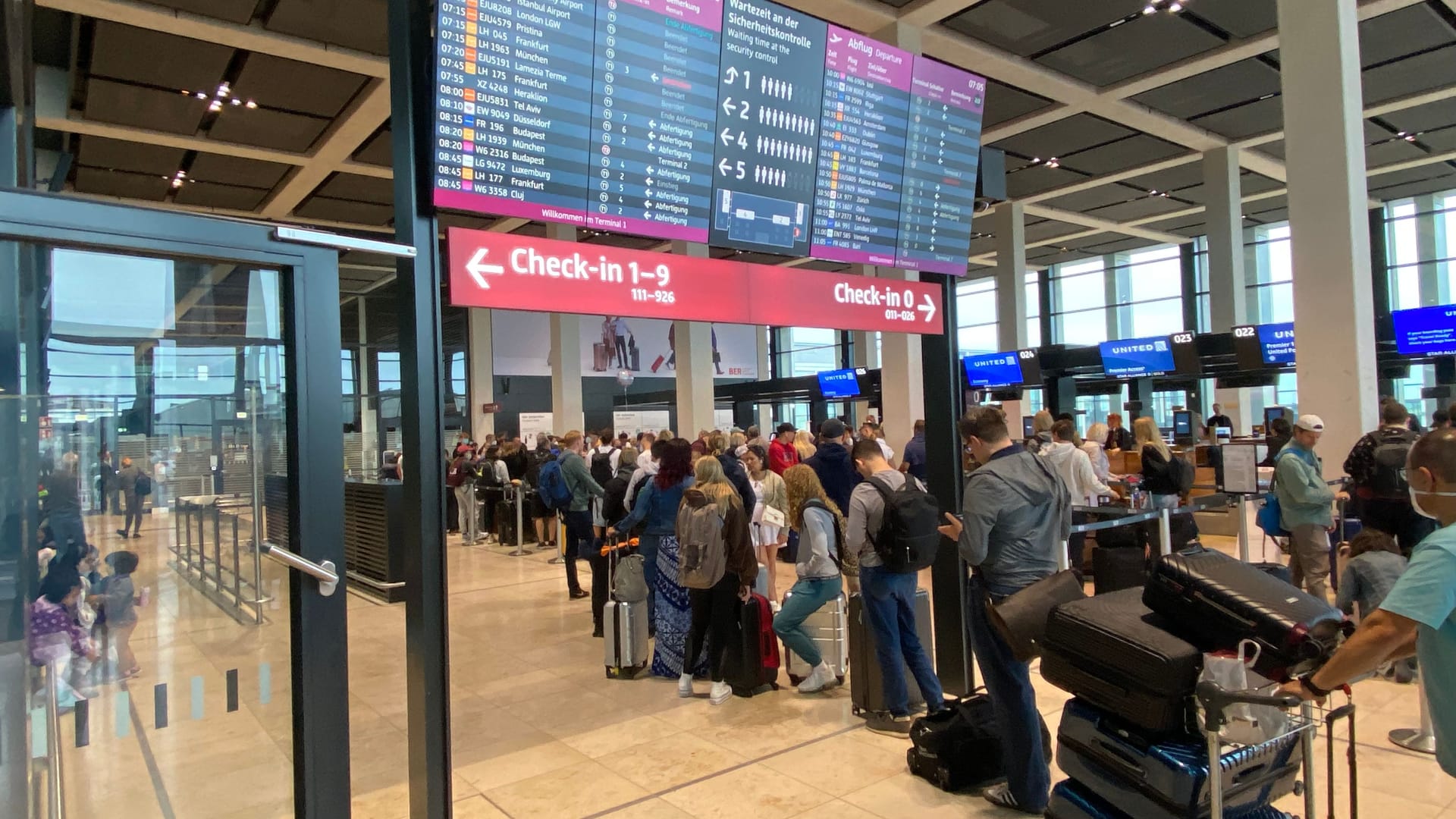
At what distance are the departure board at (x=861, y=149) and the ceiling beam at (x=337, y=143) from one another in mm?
7497

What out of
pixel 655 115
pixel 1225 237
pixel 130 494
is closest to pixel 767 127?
pixel 655 115

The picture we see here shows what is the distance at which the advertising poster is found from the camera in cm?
2128

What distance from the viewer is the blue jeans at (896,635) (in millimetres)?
4137

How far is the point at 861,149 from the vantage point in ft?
14.6

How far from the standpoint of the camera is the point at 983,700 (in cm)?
367

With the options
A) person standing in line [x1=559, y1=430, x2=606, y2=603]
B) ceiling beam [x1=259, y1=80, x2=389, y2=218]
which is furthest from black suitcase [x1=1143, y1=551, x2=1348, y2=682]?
ceiling beam [x1=259, y1=80, x2=389, y2=218]

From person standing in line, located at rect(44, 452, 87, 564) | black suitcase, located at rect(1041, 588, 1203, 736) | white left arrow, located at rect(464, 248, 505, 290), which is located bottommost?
black suitcase, located at rect(1041, 588, 1203, 736)

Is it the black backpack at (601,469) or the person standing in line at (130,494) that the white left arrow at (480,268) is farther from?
the black backpack at (601,469)

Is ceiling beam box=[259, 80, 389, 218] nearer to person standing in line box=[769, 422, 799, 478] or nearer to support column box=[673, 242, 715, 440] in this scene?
support column box=[673, 242, 715, 440]

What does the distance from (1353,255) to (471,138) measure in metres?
8.28

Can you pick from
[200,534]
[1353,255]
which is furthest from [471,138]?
[1353,255]

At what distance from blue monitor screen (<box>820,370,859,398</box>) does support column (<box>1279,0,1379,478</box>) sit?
10663mm

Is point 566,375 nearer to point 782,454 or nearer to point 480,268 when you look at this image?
point 782,454

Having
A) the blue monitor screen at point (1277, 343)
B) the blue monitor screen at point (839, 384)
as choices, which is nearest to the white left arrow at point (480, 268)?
the blue monitor screen at point (1277, 343)
